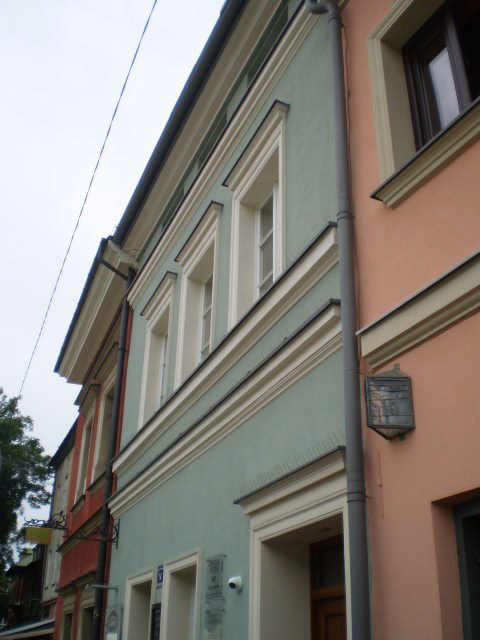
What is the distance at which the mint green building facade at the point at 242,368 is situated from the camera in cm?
588

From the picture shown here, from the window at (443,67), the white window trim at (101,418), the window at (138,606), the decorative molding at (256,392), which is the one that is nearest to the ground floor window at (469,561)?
the decorative molding at (256,392)

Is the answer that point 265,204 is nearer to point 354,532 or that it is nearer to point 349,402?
point 349,402

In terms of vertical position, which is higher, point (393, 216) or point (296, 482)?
point (393, 216)

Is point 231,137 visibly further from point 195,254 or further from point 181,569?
point 181,569

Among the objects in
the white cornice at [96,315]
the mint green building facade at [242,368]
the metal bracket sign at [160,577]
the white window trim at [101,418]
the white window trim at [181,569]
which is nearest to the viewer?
the mint green building facade at [242,368]

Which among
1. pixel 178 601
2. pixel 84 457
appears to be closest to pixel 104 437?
pixel 84 457

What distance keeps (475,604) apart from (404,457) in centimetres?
91

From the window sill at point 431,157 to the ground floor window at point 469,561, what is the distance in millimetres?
2065

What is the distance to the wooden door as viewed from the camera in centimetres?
572

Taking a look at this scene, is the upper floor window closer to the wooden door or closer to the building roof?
the building roof

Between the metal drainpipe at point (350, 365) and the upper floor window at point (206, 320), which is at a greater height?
the upper floor window at point (206, 320)

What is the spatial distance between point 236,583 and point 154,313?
5.73m

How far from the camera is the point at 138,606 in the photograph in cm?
995

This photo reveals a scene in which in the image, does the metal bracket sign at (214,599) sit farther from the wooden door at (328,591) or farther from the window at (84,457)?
the window at (84,457)
